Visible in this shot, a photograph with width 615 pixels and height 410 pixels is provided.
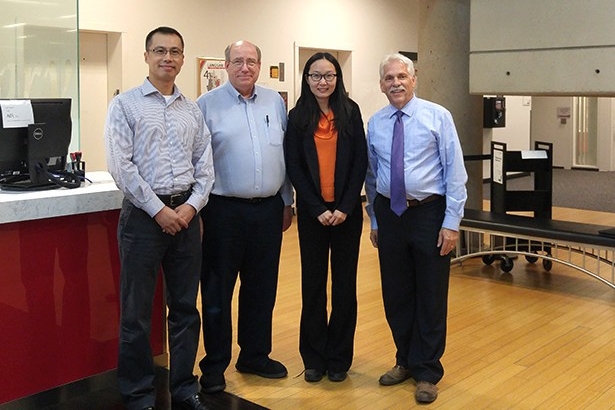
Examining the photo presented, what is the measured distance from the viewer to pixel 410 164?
3.59m

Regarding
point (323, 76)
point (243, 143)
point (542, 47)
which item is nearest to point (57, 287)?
point (243, 143)

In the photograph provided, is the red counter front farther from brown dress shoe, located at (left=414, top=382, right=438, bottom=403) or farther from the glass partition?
the glass partition

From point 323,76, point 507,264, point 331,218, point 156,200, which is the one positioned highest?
point 323,76

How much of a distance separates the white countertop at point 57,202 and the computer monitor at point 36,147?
0.17 meters

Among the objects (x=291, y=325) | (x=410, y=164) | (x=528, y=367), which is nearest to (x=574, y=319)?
(x=528, y=367)

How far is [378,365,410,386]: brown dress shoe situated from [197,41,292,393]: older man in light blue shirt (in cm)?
72

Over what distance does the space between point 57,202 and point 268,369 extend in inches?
56.9

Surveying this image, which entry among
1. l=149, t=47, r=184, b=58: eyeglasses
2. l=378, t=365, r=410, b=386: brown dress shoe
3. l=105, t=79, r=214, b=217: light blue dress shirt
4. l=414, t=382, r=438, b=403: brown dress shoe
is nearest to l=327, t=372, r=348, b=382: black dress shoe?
l=378, t=365, r=410, b=386: brown dress shoe

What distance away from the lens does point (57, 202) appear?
3438mm

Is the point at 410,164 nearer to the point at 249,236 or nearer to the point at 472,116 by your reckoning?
the point at 249,236

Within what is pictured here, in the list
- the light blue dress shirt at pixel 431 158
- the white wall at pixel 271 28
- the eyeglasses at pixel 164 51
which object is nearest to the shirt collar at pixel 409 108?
the light blue dress shirt at pixel 431 158

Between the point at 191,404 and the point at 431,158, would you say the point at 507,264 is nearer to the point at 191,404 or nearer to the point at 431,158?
the point at 431,158

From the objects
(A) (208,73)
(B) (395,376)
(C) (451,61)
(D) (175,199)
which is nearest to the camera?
(D) (175,199)

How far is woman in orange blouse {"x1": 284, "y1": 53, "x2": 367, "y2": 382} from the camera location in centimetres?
367
